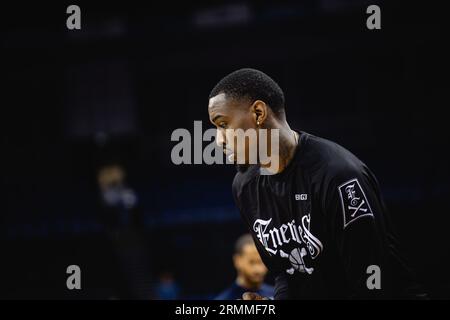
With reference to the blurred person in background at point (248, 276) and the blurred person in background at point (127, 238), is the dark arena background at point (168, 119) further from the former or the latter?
the blurred person in background at point (248, 276)

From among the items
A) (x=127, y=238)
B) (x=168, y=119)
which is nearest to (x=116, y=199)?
(x=127, y=238)

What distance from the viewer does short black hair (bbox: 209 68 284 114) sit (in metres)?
2.23

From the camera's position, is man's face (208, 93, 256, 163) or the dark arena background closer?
man's face (208, 93, 256, 163)

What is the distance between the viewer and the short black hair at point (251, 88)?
88.0 inches

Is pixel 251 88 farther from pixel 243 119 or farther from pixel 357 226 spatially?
pixel 357 226

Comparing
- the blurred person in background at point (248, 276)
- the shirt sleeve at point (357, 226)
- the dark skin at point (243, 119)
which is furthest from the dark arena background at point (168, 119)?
the shirt sleeve at point (357, 226)

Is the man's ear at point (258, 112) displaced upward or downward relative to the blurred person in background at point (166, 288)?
upward

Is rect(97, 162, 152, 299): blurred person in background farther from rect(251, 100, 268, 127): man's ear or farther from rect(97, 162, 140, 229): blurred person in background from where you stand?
rect(251, 100, 268, 127): man's ear

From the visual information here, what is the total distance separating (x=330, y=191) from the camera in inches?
80.0

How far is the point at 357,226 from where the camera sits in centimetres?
196

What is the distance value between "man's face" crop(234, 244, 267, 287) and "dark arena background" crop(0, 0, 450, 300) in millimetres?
4057

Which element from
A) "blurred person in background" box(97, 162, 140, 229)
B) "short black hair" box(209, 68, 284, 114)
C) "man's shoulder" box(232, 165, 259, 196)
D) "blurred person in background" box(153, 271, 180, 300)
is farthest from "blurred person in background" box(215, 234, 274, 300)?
"blurred person in background" box(97, 162, 140, 229)

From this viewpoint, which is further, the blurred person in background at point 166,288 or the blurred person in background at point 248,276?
the blurred person in background at point 166,288

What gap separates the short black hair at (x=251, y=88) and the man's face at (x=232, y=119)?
3 centimetres
